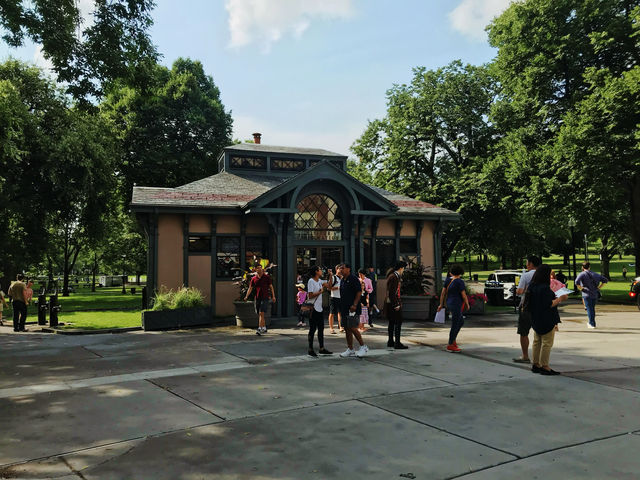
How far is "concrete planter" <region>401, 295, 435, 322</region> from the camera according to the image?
54.5ft

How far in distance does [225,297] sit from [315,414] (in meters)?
12.3

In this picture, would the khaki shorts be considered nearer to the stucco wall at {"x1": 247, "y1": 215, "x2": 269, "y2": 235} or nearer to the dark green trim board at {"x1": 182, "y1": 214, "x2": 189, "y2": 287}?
the stucco wall at {"x1": 247, "y1": 215, "x2": 269, "y2": 235}

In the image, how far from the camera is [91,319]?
19.1 metres

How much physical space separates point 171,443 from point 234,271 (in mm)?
13114

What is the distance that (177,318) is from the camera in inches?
587

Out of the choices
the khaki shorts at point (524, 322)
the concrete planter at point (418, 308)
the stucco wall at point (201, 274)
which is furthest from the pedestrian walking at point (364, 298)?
the stucco wall at point (201, 274)

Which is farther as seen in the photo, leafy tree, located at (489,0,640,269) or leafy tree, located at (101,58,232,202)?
leafy tree, located at (101,58,232,202)

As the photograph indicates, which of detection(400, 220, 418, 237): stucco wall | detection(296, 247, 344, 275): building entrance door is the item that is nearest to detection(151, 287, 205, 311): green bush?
detection(296, 247, 344, 275): building entrance door

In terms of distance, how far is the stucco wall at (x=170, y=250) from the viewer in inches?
663

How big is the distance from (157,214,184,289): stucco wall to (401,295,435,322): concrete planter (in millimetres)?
7909

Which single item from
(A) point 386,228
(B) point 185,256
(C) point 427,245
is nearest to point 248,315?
(B) point 185,256

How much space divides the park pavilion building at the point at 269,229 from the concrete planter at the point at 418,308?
8.71 feet

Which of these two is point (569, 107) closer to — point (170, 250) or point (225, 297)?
point (225, 297)

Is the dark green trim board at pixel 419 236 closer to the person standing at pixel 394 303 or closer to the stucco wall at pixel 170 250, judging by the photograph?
the stucco wall at pixel 170 250
